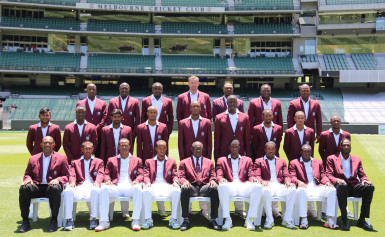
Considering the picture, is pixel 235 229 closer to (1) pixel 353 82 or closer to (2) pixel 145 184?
(2) pixel 145 184

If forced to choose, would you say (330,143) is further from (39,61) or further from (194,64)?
(39,61)

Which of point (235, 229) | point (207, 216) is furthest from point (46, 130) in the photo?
point (235, 229)

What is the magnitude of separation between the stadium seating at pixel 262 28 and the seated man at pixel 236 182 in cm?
3699

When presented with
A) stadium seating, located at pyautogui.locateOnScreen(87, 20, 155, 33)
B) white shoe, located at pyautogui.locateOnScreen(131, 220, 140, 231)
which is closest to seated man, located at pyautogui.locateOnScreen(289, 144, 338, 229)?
white shoe, located at pyautogui.locateOnScreen(131, 220, 140, 231)

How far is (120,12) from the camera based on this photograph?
43.7 meters

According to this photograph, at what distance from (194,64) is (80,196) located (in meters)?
36.6

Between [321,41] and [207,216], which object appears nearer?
[207,216]

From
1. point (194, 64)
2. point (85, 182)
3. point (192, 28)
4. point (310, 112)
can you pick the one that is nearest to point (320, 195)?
point (310, 112)

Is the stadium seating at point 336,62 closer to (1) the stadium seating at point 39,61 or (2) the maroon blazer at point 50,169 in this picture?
(1) the stadium seating at point 39,61

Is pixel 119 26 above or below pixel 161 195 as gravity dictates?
above

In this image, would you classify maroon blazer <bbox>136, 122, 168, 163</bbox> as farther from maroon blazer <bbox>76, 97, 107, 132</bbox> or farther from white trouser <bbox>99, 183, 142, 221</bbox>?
maroon blazer <bbox>76, 97, 107, 132</bbox>

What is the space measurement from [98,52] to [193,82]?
36898 millimetres

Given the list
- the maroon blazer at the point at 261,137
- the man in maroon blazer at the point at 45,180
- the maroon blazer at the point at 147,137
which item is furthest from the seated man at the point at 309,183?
the man in maroon blazer at the point at 45,180

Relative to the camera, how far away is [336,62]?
42.8 metres
